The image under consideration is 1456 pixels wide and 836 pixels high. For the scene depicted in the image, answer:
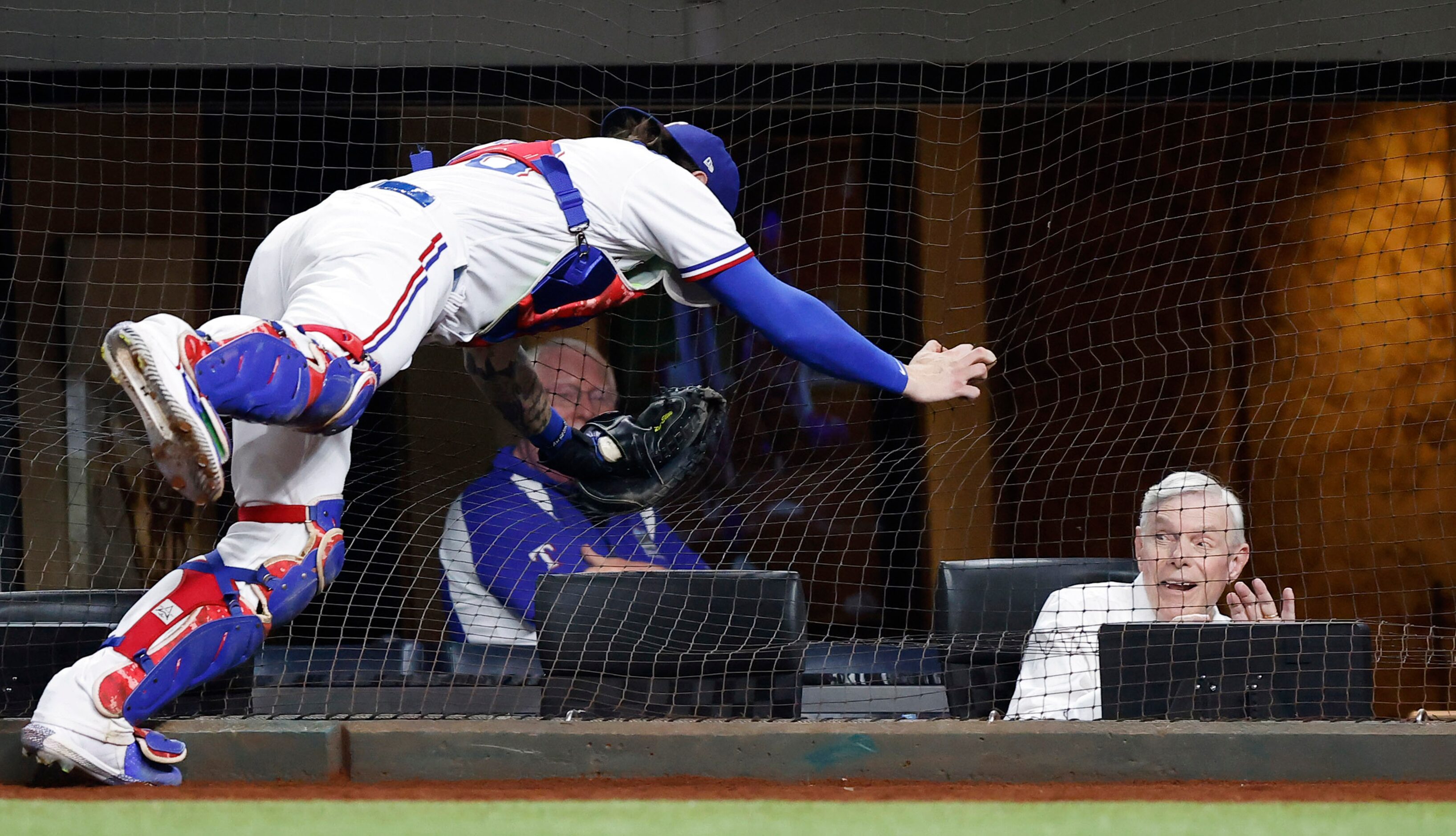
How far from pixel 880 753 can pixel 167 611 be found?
100cm

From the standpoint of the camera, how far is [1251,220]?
4973mm

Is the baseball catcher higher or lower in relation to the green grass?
higher

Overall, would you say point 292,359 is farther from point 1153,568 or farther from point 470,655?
point 1153,568

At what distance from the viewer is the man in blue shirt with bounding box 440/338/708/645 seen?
301 cm

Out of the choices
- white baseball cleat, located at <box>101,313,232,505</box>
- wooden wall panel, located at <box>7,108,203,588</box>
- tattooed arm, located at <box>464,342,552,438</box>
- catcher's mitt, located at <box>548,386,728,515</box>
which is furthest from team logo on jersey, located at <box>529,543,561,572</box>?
wooden wall panel, located at <box>7,108,203,588</box>

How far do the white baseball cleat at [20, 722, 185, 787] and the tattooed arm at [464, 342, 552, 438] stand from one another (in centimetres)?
84

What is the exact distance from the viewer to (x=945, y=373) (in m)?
2.02

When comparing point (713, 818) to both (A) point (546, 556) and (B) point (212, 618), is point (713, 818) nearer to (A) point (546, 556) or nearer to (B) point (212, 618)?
(B) point (212, 618)

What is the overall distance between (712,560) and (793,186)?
1.34m

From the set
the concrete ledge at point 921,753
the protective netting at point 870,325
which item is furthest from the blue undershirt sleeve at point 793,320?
the protective netting at point 870,325

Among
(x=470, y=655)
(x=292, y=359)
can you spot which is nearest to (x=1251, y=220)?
(x=470, y=655)

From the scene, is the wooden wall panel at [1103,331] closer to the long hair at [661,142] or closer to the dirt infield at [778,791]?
the long hair at [661,142]

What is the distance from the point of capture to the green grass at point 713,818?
1.55m

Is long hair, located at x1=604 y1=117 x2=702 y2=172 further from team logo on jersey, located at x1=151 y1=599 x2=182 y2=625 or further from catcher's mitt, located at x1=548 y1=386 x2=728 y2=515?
team logo on jersey, located at x1=151 y1=599 x2=182 y2=625
